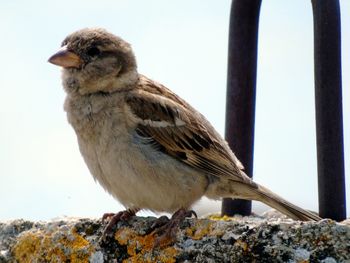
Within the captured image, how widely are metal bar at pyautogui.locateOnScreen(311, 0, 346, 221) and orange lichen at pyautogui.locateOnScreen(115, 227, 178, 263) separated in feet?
2.35

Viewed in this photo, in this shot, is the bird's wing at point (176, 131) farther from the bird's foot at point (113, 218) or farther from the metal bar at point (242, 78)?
the bird's foot at point (113, 218)

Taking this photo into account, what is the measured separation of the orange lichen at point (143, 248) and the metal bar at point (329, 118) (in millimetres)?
716

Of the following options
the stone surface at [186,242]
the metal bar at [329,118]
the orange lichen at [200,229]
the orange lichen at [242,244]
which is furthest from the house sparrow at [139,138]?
the orange lichen at [242,244]

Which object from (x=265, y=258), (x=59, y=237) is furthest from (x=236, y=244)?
(x=59, y=237)

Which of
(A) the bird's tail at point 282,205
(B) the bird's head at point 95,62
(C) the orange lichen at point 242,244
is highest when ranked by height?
(B) the bird's head at point 95,62

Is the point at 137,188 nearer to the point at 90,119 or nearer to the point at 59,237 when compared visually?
the point at 90,119

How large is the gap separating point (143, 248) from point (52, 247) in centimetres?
32

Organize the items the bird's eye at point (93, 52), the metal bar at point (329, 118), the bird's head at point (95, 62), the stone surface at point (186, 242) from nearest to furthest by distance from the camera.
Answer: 1. the stone surface at point (186, 242)
2. the metal bar at point (329, 118)
3. the bird's head at point (95, 62)
4. the bird's eye at point (93, 52)

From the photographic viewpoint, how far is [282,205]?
3197 mm

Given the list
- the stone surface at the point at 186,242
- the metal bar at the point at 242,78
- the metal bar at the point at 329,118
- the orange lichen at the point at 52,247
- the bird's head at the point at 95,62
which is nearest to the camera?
the stone surface at the point at 186,242

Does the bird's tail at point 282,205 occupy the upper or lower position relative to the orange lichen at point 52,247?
lower

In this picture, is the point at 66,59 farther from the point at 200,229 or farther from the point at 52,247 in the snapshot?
the point at 200,229

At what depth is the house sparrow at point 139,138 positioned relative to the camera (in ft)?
9.83

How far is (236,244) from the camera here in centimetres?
193
